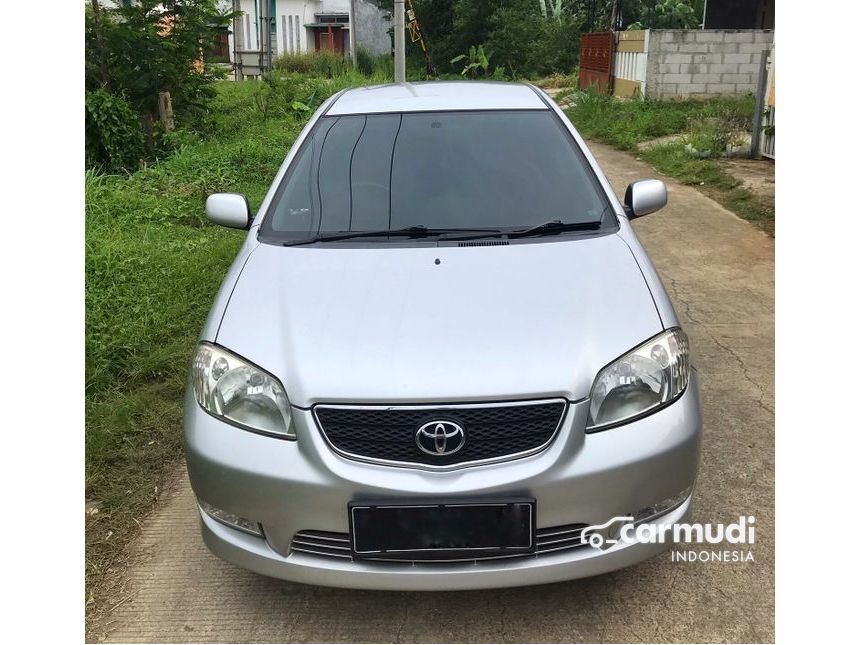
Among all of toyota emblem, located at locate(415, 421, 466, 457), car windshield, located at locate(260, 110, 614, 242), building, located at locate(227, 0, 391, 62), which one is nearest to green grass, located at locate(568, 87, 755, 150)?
car windshield, located at locate(260, 110, 614, 242)

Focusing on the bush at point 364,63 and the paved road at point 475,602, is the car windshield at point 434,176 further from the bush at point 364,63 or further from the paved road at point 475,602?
the bush at point 364,63

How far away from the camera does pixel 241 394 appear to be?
2.25m

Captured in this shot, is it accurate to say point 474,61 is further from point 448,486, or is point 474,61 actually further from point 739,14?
point 448,486

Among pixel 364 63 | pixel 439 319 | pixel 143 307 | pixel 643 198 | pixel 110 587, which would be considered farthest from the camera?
pixel 364 63

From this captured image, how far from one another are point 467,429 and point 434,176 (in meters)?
1.42

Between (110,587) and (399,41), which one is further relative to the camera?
(399,41)

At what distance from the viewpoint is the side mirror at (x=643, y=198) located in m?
3.31

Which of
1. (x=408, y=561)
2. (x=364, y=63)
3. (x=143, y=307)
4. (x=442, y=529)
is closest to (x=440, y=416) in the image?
(x=442, y=529)

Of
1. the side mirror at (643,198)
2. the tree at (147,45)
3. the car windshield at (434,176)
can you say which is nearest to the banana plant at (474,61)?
the tree at (147,45)

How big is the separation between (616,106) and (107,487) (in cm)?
1256

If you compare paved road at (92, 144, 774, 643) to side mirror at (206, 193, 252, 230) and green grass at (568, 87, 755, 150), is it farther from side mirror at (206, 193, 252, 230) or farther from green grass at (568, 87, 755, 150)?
green grass at (568, 87, 755, 150)

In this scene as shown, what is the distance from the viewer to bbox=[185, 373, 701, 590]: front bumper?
2047mm

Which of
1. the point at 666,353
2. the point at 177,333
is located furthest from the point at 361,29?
the point at 666,353

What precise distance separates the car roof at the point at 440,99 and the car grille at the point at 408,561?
209cm
